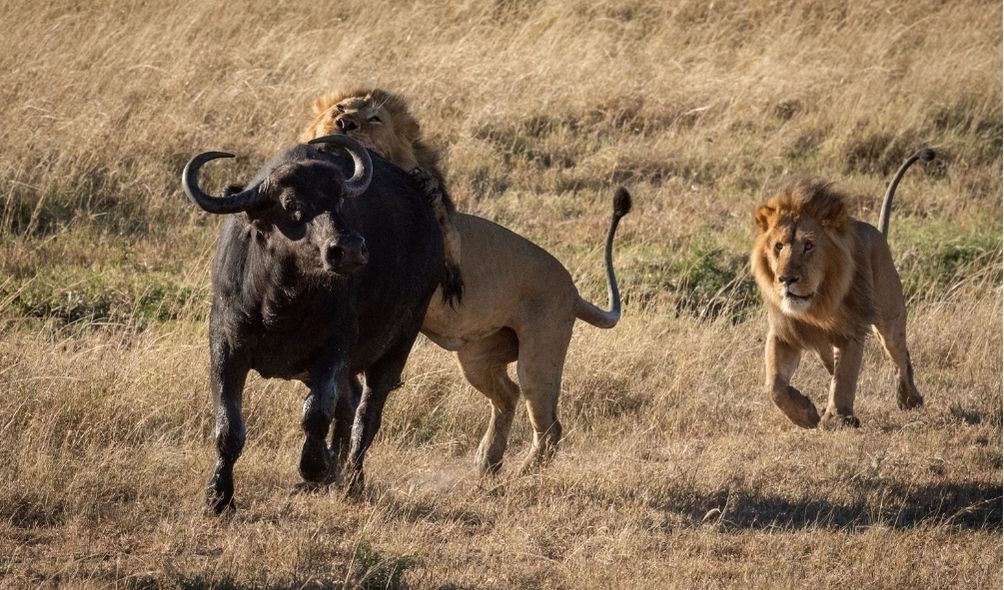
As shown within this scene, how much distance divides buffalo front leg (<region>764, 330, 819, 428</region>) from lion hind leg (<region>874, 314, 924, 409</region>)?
71 centimetres

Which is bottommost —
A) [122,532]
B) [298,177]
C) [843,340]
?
[122,532]

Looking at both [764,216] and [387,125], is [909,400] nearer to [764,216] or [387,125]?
[764,216]

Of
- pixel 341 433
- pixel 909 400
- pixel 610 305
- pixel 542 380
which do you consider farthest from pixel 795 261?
pixel 341 433

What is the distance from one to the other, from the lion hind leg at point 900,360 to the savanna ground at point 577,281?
0.37 ft

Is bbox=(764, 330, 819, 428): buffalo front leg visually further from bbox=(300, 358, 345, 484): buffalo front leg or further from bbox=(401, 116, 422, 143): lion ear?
bbox=(300, 358, 345, 484): buffalo front leg

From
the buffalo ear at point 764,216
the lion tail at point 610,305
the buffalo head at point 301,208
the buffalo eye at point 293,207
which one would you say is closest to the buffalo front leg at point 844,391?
the buffalo ear at point 764,216

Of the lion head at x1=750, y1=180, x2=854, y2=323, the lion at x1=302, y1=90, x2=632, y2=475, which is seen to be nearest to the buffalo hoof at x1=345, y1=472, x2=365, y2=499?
the lion at x1=302, y1=90, x2=632, y2=475

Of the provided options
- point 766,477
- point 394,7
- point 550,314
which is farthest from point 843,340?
point 394,7

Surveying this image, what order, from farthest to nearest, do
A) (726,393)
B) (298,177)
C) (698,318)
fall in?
(698,318) → (726,393) → (298,177)

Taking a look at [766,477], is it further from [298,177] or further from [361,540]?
[298,177]

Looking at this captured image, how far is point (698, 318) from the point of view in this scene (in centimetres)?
960

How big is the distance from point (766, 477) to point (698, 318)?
2466mm

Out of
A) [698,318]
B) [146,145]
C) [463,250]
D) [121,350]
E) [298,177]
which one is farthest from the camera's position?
[146,145]

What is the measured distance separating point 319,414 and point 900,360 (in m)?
4.07
